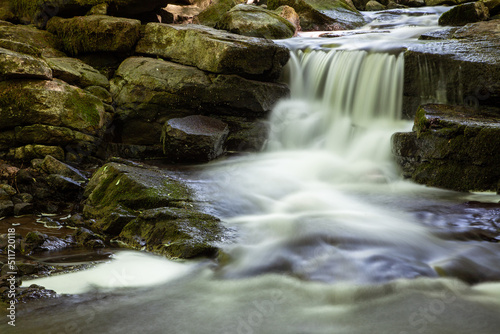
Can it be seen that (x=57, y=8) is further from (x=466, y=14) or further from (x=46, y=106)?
(x=466, y=14)

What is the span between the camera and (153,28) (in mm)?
8656

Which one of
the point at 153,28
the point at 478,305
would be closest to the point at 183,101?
the point at 153,28

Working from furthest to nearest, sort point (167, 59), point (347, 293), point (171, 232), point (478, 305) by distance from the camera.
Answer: point (167, 59)
point (171, 232)
point (347, 293)
point (478, 305)

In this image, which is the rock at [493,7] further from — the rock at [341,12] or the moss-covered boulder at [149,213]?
the moss-covered boulder at [149,213]

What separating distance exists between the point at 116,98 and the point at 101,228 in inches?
164

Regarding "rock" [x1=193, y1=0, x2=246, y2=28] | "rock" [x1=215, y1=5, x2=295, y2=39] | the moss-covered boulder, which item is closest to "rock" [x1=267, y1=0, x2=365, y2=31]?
"rock" [x1=215, y1=5, x2=295, y2=39]

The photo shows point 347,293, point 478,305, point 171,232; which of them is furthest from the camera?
point 171,232

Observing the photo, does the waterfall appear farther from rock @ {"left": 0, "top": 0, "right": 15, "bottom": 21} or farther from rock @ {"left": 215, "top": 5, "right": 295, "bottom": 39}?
rock @ {"left": 0, "top": 0, "right": 15, "bottom": 21}

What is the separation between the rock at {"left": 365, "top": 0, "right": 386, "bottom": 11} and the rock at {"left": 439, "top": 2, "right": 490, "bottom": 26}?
6.96 meters

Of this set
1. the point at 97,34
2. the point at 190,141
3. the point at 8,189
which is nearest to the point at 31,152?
the point at 8,189

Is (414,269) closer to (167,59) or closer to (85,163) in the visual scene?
(85,163)

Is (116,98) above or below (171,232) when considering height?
above

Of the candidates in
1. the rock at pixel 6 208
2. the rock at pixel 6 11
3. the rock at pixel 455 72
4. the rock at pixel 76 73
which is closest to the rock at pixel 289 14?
the rock at pixel 455 72

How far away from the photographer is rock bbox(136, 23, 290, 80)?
7.93m
